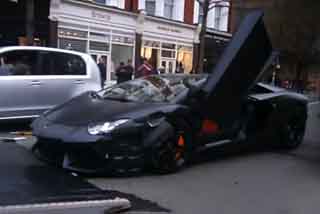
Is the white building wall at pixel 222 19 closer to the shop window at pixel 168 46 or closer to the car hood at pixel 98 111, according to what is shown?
the shop window at pixel 168 46

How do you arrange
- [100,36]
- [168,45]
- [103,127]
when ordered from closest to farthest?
1. [103,127]
2. [100,36]
3. [168,45]

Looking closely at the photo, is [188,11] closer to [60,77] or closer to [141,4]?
[141,4]

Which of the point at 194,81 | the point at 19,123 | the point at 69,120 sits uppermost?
the point at 194,81

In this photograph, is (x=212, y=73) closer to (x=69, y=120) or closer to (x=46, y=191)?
(x=69, y=120)

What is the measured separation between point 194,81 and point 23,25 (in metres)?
16.0

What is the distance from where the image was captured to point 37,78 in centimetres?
947

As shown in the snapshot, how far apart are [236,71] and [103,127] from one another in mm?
2046

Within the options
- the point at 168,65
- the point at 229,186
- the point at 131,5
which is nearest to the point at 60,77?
the point at 229,186

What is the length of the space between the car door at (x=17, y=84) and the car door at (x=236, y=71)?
3.79 m

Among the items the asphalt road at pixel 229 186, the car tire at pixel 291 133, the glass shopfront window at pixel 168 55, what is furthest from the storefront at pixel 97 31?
the asphalt road at pixel 229 186

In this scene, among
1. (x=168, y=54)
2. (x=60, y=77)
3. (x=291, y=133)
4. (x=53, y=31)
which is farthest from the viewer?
(x=168, y=54)

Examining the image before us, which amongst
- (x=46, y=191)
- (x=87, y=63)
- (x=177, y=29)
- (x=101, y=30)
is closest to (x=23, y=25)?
(x=101, y=30)

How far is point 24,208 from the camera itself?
4562 millimetres

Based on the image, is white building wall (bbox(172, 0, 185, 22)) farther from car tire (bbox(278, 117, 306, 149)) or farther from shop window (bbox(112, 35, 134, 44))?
car tire (bbox(278, 117, 306, 149))
